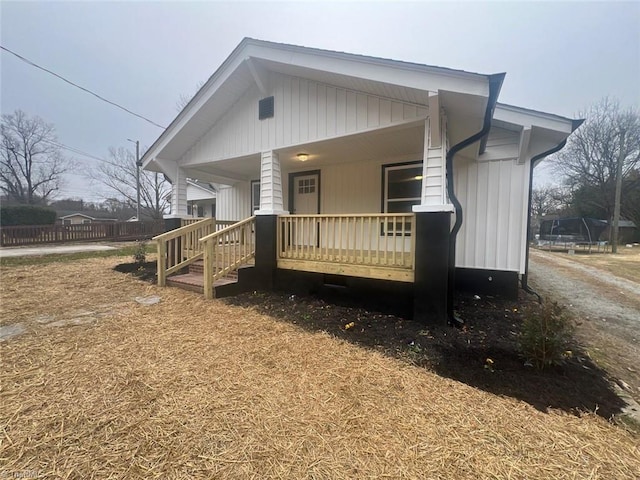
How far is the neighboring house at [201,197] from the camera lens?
12603 mm

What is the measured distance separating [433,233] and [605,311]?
14.3 feet

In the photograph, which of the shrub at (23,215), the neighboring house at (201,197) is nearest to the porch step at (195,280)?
the neighboring house at (201,197)

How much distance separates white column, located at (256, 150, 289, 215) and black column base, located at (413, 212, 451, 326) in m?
2.87

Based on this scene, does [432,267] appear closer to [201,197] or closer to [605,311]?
[605,311]

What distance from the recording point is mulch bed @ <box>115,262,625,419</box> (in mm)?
2459

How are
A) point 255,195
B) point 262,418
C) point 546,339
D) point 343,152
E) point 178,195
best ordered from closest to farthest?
point 262,418 < point 546,339 < point 343,152 < point 178,195 < point 255,195

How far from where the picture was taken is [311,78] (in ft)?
16.5

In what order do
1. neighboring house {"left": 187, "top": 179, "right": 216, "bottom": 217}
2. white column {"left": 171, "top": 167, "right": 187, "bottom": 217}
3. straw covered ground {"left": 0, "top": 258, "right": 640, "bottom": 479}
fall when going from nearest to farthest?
1. straw covered ground {"left": 0, "top": 258, "right": 640, "bottom": 479}
2. white column {"left": 171, "top": 167, "right": 187, "bottom": 217}
3. neighboring house {"left": 187, "top": 179, "right": 216, "bottom": 217}

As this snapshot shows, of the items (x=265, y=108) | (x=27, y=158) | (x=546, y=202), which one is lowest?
(x=265, y=108)

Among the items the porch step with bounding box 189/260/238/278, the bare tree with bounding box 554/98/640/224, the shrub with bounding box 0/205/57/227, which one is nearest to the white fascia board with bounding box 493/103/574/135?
the porch step with bounding box 189/260/238/278

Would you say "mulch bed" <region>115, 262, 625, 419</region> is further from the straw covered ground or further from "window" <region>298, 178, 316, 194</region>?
"window" <region>298, 178, 316, 194</region>

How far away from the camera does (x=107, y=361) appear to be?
2861mm

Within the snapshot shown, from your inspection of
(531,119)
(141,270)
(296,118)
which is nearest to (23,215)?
(141,270)

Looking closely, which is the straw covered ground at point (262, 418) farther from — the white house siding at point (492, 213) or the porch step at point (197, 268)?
the white house siding at point (492, 213)
